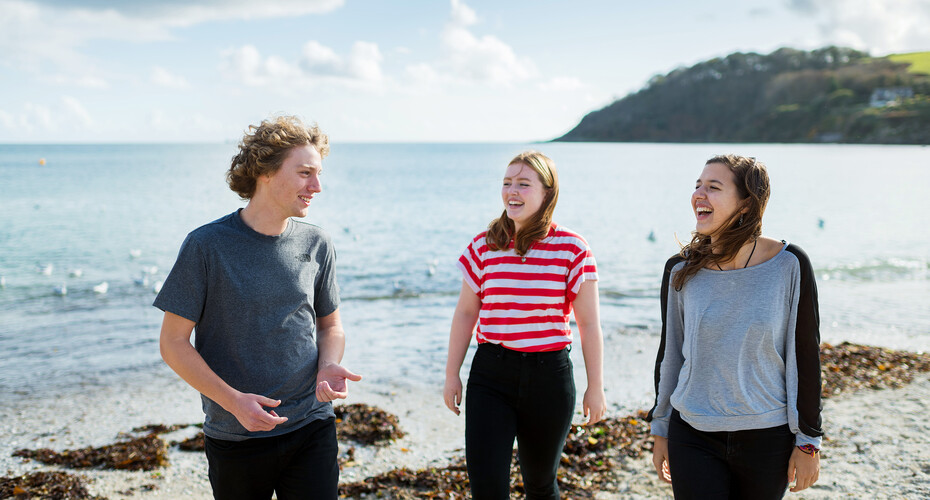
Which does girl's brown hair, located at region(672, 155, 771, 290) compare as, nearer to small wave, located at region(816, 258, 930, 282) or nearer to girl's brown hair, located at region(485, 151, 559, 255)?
girl's brown hair, located at region(485, 151, 559, 255)

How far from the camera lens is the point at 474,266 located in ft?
12.7

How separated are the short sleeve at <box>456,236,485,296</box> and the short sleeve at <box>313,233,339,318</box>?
0.82m

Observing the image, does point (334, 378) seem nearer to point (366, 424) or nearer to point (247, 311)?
point (247, 311)

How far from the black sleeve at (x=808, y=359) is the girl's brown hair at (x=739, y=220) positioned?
10.5 inches

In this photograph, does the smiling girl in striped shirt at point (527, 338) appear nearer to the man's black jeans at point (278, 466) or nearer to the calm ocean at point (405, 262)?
the man's black jeans at point (278, 466)

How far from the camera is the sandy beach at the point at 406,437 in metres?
5.11

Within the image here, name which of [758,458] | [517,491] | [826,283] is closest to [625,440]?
[517,491]

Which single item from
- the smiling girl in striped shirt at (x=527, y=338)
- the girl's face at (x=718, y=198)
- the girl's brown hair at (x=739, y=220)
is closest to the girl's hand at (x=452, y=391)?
the smiling girl in striped shirt at (x=527, y=338)

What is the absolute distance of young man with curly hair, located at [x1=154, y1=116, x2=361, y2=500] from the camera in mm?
2766

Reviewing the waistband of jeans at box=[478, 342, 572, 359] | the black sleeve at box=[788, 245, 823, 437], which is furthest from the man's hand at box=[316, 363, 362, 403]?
the black sleeve at box=[788, 245, 823, 437]

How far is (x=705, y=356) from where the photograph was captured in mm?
2951

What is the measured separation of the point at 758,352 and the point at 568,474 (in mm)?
2926

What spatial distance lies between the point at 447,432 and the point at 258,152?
4.46 metres

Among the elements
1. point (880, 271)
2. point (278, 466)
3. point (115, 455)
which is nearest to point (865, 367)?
point (278, 466)
